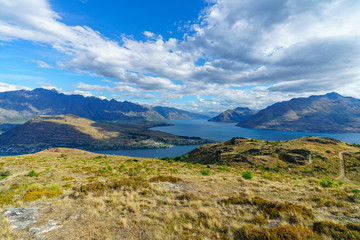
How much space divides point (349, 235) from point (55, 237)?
559 inches

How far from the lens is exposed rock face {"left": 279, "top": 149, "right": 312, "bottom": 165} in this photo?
1451 inches

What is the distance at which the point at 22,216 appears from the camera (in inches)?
355

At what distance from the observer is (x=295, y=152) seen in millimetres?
41688

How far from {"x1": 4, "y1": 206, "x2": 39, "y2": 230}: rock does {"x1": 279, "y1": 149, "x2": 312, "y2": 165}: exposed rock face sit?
47.6m

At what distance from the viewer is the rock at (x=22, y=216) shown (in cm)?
819

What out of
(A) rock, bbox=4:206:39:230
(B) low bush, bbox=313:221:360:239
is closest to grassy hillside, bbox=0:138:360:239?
(B) low bush, bbox=313:221:360:239

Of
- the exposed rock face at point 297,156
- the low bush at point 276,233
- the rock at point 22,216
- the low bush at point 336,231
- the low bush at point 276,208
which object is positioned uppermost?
the low bush at point 336,231

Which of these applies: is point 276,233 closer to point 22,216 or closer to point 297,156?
point 22,216

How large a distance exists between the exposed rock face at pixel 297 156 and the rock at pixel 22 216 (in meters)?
47.6

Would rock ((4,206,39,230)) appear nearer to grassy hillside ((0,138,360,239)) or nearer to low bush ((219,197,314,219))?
grassy hillside ((0,138,360,239))

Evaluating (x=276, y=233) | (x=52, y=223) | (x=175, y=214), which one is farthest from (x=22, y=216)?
(x=276, y=233)

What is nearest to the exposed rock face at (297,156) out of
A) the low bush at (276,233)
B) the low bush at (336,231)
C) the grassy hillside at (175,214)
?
the grassy hillside at (175,214)

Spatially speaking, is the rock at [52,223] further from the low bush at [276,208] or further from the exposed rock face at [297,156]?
the exposed rock face at [297,156]

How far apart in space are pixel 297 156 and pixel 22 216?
5041 cm
